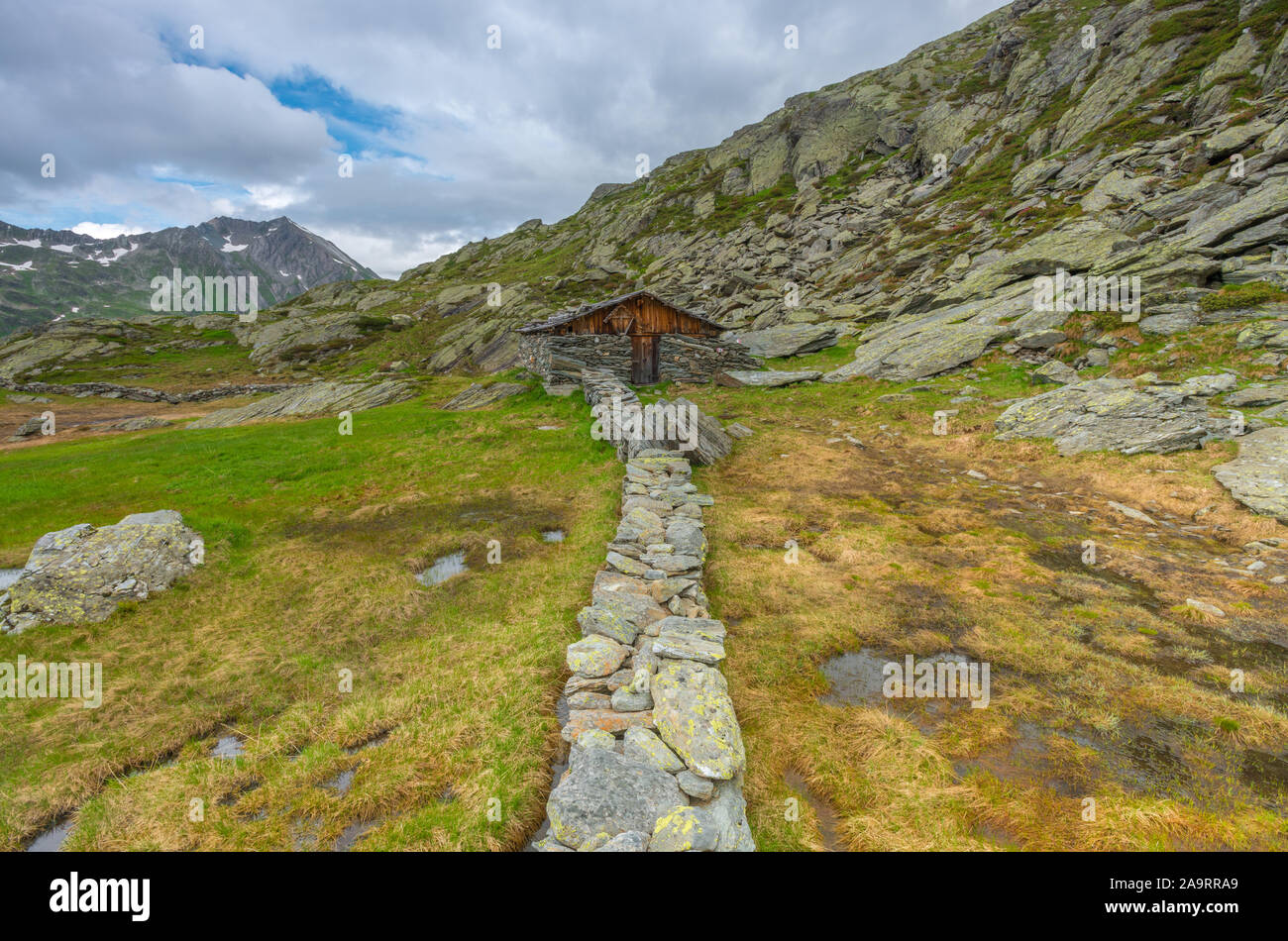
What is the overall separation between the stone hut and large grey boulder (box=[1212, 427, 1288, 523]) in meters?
23.5

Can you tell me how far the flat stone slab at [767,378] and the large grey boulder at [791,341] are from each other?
481cm

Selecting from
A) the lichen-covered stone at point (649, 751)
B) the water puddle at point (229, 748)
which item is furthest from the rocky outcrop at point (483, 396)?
the lichen-covered stone at point (649, 751)

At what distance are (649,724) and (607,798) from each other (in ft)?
3.96

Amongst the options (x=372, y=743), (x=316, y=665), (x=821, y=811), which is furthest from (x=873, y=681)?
(x=316, y=665)

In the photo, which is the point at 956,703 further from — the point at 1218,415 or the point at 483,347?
the point at 483,347

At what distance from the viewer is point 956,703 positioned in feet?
23.1

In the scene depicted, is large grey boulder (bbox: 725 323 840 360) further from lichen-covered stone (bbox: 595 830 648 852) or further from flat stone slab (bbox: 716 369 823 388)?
lichen-covered stone (bbox: 595 830 648 852)

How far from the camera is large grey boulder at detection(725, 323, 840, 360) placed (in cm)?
3678

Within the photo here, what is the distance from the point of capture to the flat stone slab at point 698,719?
5285 mm

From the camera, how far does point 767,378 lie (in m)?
30.9

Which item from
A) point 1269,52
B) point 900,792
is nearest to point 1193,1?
point 1269,52

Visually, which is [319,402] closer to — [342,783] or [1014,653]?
[342,783]

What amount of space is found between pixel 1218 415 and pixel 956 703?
17.0 m

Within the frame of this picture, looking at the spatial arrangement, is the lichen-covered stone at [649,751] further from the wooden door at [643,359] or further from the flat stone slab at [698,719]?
the wooden door at [643,359]
